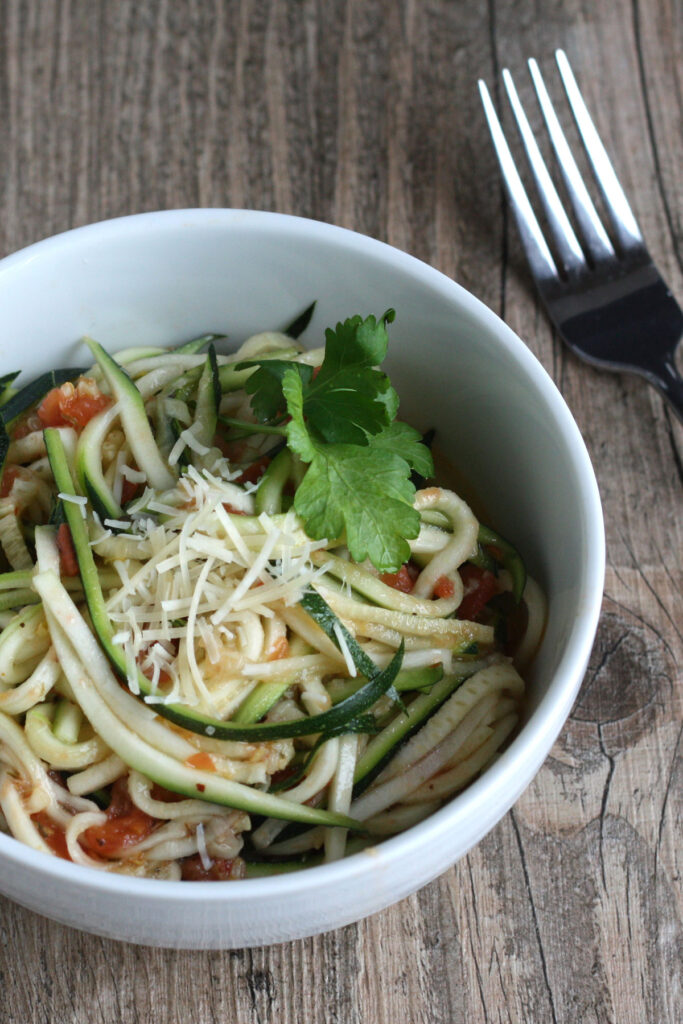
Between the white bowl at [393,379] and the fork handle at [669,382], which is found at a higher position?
the white bowl at [393,379]

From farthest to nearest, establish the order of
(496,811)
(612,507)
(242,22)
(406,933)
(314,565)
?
(242,22) → (612,507) → (406,933) → (314,565) → (496,811)

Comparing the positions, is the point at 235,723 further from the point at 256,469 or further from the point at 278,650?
the point at 256,469

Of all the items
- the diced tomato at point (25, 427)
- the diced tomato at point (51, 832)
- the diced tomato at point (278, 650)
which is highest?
the diced tomato at point (25, 427)

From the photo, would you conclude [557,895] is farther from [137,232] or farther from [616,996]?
[137,232]

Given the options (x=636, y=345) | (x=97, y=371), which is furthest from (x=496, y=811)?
(x=636, y=345)

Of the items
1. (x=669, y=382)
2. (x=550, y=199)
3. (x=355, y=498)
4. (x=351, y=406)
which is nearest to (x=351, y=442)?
(x=351, y=406)

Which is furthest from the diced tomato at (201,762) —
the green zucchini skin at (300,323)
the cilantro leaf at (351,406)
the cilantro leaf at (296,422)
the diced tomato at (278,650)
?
the green zucchini skin at (300,323)

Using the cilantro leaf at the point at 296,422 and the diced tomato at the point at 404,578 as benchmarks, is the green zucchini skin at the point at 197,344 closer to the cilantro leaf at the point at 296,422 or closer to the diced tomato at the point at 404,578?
the cilantro leaf at the point at 296,422
